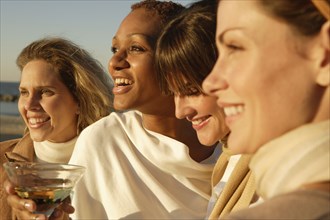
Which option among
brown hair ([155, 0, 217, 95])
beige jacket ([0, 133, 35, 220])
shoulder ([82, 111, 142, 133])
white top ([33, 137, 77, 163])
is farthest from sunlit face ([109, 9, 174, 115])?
beige jacket ([0, 133, 35, 220])

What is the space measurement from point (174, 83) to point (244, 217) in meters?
1.78

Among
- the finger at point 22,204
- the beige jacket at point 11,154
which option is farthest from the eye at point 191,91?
the beige jacket at point 11,154

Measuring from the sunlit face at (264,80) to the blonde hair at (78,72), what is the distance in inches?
146

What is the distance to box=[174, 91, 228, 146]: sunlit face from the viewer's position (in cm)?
304

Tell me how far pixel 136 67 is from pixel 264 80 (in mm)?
2247

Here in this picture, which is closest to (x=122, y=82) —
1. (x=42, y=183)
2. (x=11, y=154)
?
(x=42, y=183)

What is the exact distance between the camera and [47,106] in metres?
5.04

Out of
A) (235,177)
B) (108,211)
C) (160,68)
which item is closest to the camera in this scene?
(235,177)

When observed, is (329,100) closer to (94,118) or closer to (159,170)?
(159,170)

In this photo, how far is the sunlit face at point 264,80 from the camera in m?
1.41

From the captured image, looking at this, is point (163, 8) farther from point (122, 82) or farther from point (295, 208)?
point (295, 208)

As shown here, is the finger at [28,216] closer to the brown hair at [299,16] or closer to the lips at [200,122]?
the lips at [200,122]

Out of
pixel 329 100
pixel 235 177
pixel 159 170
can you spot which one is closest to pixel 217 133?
pixel 235 177

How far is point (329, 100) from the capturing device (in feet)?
4.68
